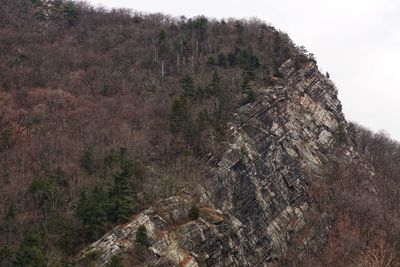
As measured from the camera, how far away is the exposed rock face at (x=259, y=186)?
48844 mm

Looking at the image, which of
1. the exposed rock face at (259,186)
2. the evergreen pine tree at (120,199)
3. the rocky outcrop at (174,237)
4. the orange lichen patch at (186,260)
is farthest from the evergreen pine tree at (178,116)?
the orange lichen patch at (186,260)

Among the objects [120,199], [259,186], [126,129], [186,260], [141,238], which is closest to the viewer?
[141,238]

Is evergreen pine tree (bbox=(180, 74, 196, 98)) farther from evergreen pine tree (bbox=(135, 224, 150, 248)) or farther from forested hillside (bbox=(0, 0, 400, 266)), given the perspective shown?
evergreen pine tree (bbox=(135, 224, 150, 248))

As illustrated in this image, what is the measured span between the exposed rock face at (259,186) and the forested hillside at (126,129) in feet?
6.22

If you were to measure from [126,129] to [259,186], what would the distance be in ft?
62.5

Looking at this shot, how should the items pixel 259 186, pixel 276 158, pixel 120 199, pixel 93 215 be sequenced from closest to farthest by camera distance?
pixel 93 215 < pixel 120 199 < pixel 259 186 < pixel 276 158

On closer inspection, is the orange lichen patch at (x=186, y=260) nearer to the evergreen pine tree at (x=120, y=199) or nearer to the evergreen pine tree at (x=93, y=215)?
the evergreen pine tree at (x=120, y=199)

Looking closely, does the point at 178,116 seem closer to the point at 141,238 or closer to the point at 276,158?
the point at 276,158

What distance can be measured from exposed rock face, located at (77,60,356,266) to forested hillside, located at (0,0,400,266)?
1896mm

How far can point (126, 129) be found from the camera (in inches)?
2665

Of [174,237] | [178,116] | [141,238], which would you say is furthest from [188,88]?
[141,238]

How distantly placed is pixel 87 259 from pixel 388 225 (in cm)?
4369

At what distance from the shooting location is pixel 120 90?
8488 centimetres

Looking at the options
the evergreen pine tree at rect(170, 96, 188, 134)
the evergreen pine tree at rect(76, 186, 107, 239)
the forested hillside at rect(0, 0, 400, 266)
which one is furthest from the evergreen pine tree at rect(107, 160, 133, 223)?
the evergreen pine tree at rect(170, 96, 188, 134)
